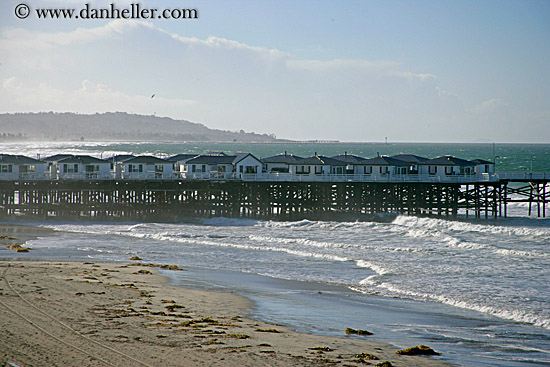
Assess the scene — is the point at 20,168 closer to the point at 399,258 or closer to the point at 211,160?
the point at 211,160

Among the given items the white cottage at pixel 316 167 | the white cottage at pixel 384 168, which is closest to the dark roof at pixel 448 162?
the white cottage at pixel 384 168

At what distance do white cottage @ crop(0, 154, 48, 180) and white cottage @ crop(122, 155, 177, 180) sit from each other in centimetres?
770

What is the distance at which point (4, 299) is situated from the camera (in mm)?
18719

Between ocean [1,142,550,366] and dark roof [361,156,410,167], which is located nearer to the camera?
ocean [1,142,550,366]

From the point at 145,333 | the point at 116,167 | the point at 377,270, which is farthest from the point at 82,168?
the point at 145,333

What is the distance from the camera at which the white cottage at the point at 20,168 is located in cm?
5541

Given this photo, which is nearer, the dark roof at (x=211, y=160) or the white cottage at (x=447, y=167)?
the dark roof at (x=211, y=160)

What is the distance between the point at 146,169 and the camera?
5781cm

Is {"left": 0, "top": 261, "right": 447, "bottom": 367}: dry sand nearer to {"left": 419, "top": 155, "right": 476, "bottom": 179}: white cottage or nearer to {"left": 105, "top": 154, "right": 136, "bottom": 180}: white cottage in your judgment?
{"left": 105, "top": 154, "right": 136, "bottom": 180}: white cottage

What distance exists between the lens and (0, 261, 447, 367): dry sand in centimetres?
1380

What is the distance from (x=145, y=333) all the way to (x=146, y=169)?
43195 mm

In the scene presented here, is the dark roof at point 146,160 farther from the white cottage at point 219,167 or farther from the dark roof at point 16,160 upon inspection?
the dark roof at point 16,160

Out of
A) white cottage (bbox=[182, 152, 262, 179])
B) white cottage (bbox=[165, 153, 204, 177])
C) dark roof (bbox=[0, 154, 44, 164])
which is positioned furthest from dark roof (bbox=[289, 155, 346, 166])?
dark roof (bbox=[0, 154, 44, 164])

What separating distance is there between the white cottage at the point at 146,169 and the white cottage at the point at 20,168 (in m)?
7.70
